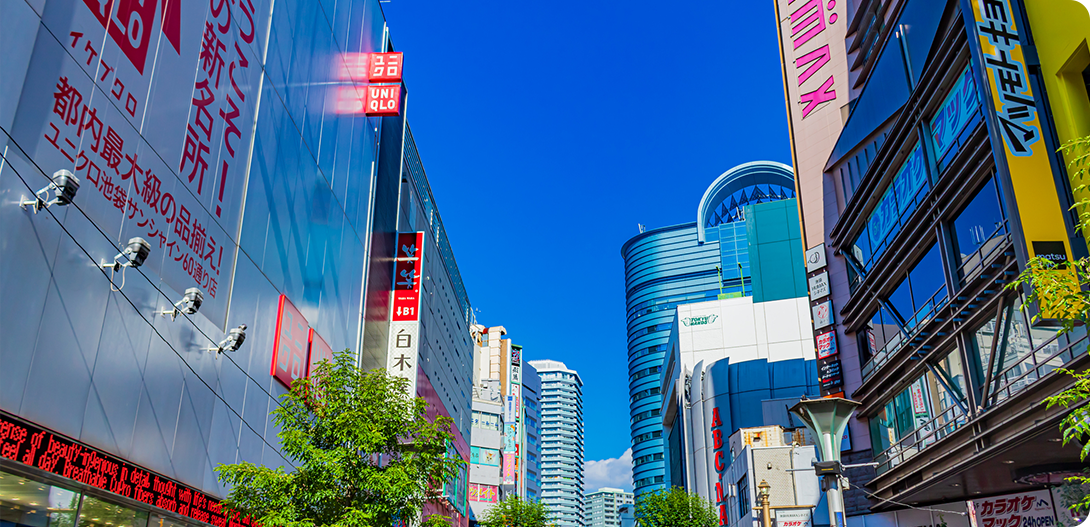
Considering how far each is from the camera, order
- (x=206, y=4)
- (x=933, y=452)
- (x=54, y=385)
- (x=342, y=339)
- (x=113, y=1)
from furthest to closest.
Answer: (x=342, y=339)
(x=933, y=452)
(x=206, y=4)
(x=113, y=1)
(x=54, y=385)

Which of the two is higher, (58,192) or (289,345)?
(289,345)

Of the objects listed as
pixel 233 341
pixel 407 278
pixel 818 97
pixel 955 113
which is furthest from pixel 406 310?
pixel 955 113

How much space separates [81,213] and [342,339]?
18598mm

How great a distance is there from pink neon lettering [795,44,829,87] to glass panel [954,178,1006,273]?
860 inches

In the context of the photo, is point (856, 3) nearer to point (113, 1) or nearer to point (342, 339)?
point (342, 339)

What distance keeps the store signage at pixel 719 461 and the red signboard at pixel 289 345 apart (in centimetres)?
5012

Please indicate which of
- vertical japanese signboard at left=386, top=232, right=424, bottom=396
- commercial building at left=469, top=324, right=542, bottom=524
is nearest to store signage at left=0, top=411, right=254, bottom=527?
vertical japanese signboard at left=386, top=232, right=424, bottom=396

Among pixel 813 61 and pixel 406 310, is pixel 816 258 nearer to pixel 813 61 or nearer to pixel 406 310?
pixel 813 61

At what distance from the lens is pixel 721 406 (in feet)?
286

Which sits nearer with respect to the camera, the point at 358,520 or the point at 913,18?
the point at 358,520

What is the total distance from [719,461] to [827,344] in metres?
49.3

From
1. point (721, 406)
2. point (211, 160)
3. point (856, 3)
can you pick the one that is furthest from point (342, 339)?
point (721, 406)

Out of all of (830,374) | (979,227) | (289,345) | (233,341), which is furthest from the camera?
(830,374)

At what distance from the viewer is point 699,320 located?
10181 cm
